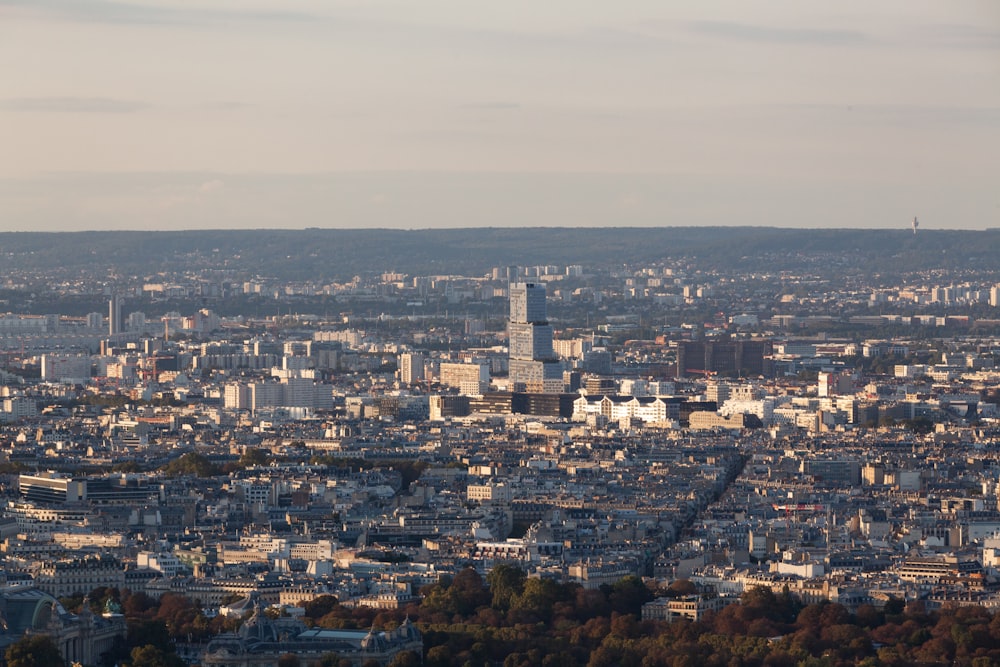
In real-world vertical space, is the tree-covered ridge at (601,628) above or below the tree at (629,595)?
above

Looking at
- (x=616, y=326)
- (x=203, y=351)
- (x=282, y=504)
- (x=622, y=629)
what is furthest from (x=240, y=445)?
(x=616, y=326)

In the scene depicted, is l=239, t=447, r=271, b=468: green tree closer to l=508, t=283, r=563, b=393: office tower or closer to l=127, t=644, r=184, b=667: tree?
l=508, t=283, r=563, b=393: office tower

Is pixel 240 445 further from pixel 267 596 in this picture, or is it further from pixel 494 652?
pixel 494 652

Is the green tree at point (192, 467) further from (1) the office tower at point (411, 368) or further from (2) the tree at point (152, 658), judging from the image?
(1) the office tower at point (411, 368)

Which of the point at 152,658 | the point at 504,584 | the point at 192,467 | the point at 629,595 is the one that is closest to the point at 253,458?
the point at 192,467

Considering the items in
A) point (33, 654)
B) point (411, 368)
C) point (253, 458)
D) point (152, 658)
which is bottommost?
point (411, 368)

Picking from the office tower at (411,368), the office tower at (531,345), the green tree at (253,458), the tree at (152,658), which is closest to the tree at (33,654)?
the tree at (152,658)

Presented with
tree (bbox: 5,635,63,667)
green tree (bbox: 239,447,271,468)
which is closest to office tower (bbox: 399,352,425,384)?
green tree (bbox: 239,447,271,468)

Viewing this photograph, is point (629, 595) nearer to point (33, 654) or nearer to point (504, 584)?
point (504, 584)
